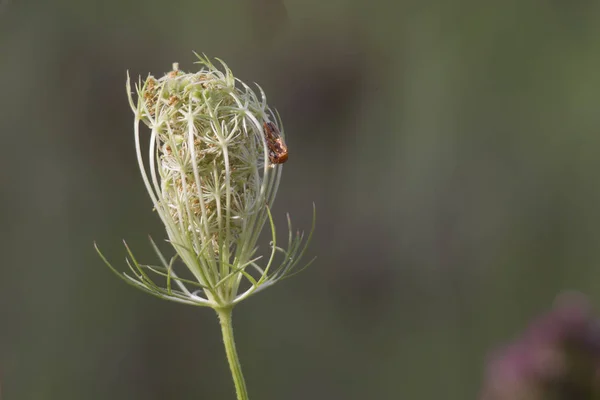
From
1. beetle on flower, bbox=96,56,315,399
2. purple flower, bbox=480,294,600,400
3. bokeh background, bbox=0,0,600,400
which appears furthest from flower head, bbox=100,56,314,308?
bokeh background, bbox=0,0,600,400

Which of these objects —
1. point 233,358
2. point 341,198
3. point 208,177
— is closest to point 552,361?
point 233,358

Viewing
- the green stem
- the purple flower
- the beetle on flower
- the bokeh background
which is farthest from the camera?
the bokeh background

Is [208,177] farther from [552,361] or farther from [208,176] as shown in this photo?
[552,361]

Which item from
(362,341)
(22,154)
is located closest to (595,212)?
(362,341)

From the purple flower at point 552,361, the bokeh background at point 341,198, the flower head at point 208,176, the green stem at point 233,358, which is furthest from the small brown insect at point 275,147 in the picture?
the bokeh background at point 341,198

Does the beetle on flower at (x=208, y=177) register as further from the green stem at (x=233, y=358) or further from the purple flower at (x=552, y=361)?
the purple flower at (x=552, y=361)

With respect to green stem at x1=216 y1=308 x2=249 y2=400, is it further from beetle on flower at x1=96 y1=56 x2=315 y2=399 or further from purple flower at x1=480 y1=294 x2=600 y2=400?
purple flower at x1=480 y1=294 x2=600 y2=400

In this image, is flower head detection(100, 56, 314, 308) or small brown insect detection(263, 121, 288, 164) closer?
flower head detection(100, 56, 314, 308)
